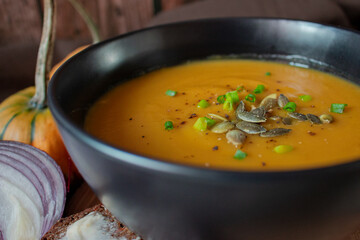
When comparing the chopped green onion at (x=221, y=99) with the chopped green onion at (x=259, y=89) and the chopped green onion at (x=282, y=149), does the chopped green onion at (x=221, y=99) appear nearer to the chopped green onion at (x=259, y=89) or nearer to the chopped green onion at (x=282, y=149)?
the chopped green onion at (x=259, y=89)

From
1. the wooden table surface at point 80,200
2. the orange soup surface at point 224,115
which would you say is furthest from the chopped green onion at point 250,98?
the wooden table surface at point 80,200

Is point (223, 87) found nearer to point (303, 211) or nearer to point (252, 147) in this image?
point (252, 147)

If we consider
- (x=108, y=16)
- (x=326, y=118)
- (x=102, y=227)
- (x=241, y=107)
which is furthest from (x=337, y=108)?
(x=108, y=16)

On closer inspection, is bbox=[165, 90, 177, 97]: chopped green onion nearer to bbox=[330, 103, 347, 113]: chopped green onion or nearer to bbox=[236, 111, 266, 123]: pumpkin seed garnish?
bbox=[236, 111, 266, 123]: pumpkin seed garnish

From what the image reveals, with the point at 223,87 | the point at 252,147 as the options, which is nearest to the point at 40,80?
the point at 223,87

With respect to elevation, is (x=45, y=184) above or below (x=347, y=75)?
below

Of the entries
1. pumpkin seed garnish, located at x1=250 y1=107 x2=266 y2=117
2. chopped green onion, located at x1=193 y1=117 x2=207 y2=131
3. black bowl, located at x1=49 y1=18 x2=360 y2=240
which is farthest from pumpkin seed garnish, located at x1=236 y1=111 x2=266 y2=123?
black bowl, located at x1=49 y1=18 x2=360 y2=240

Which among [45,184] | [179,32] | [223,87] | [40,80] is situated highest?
[179,32]

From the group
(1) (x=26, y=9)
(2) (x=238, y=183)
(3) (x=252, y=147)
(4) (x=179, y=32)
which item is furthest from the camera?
(1) (x=26, y=9)
